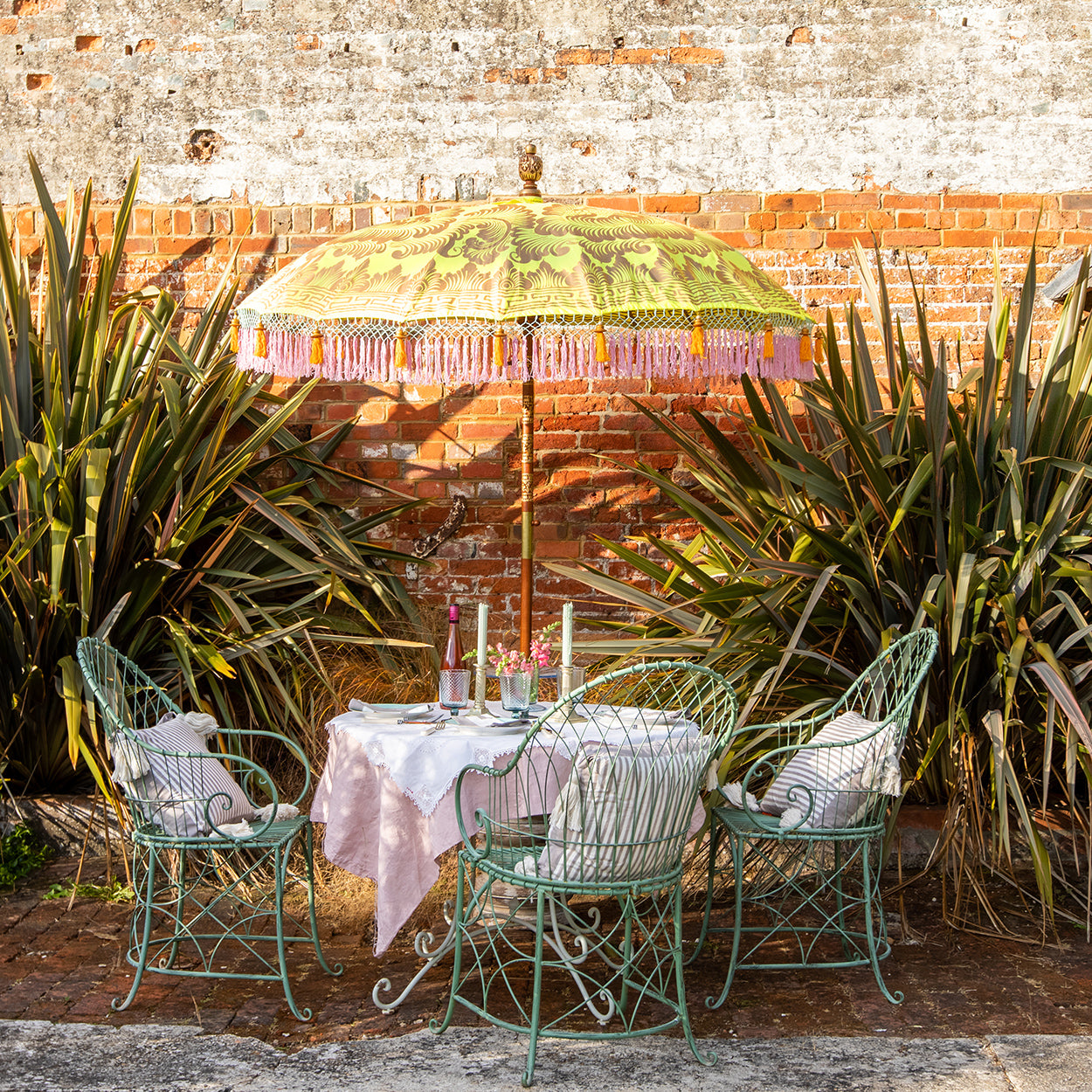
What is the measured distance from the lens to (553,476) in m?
5.69

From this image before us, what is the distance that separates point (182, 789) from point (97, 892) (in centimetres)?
108

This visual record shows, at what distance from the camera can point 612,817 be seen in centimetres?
302

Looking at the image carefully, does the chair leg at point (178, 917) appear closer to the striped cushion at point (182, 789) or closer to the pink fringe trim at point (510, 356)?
the striped cushion at point (182, 789)

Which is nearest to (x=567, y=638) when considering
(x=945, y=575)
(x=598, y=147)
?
(x=945, y=575)

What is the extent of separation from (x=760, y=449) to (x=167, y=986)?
3032 mm

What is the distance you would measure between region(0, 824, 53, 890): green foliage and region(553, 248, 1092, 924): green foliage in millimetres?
2397

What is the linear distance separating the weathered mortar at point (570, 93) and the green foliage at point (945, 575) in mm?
1314

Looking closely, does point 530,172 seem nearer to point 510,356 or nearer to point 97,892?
point 510,356

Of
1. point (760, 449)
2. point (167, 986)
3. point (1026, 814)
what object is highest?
point (760, 449)

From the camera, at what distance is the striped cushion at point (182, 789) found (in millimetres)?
3414

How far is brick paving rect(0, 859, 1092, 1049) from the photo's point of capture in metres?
3.23

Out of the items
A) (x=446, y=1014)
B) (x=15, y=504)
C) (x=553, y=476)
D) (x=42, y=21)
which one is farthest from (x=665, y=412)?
(x=42, y=21)

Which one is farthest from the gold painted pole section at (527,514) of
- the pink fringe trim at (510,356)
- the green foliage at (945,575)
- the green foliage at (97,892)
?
the green foliage at (97,892)

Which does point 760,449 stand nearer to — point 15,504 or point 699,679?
point 699,679
